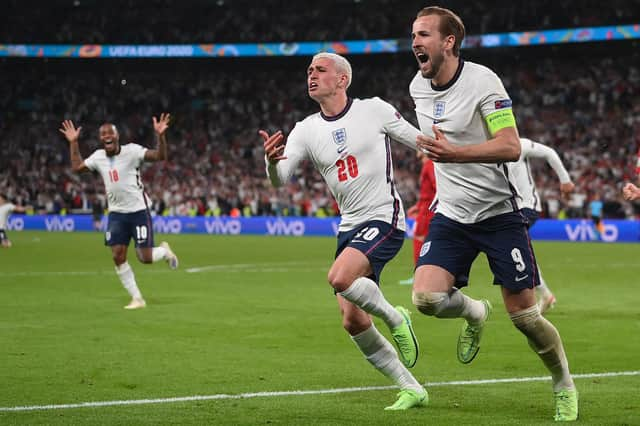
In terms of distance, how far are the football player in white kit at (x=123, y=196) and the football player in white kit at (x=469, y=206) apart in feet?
26.1

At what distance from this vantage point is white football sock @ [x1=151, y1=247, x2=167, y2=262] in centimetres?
1489

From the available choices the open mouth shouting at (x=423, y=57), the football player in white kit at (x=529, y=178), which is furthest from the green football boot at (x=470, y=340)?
the football player in white kit at (x=529, y=178)

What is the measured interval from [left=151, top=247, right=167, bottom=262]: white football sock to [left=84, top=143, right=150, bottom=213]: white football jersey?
2.32ft

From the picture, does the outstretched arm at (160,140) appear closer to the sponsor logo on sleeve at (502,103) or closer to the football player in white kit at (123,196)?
the football player in white kit at (123,196)

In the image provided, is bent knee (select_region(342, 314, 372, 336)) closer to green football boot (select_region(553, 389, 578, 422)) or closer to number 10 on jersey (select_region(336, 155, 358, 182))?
number 10 on jersey (select_region(336, 155, 358, 182))

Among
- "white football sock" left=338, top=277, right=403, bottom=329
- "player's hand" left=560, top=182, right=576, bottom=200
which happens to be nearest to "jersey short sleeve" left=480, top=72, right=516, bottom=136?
"white football sock" left=338, top=277, right=403, bottom=329

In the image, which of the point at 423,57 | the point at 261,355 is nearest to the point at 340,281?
the point at 423,57

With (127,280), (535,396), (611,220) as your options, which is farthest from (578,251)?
(535,396)

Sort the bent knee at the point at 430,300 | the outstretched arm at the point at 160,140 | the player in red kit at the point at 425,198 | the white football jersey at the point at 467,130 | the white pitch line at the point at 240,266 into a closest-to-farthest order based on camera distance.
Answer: the white football jersey at the point at 467,130
the bent knee at the point at 430,300
the outstretched arm at the point at 160,140
the player in red kit at the point at 425,198
the white pitch line at the point at 240,266

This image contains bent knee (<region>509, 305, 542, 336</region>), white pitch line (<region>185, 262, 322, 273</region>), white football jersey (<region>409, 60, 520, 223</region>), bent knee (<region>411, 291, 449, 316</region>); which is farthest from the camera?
white pitch line (<region>185, 262, 322, 273</region>)

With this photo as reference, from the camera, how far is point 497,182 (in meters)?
6.73

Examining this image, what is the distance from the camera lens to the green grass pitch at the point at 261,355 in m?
6.89

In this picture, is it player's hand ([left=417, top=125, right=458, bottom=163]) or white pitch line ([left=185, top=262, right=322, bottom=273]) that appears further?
white pitch line ([left=185, top=262, right=322, bottom=273])

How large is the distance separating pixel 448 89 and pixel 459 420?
2.06 meters
